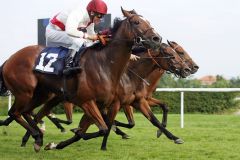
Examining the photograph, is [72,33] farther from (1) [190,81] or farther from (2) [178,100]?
(1) [190,81]

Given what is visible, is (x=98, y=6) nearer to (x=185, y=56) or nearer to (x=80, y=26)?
(x=80, y=26)

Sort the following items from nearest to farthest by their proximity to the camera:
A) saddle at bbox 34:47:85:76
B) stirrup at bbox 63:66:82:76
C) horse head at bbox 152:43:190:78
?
1. stirrup at bbox 63:66:82:76
2. saddle at bbox 34:47:85:76
3. horse head at bbox 152:43:190:78

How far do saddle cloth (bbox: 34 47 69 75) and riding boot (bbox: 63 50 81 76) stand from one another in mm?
121

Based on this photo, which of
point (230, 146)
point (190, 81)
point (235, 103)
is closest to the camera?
point (230, 146)

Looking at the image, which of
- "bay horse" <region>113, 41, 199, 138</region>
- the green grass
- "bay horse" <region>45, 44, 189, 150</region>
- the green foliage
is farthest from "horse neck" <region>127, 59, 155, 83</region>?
the green foliage

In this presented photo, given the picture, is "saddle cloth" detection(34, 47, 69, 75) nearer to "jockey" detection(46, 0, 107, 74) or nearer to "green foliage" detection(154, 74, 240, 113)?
"jockey" detection(46, 0, 107, 74)

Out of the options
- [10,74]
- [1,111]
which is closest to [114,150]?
[10,74]

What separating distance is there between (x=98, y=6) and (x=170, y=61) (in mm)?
2359

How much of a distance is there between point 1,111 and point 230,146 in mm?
14252

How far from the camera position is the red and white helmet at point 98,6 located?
619cm

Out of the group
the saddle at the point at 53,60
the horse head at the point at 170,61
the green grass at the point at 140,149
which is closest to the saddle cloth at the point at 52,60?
the saddle at the point at 53,60

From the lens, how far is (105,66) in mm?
6070

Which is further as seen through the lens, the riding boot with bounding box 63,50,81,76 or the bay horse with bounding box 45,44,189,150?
the bay horse with bounding box 45,44,189,150

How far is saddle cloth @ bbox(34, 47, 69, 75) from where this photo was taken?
6.39 meters
